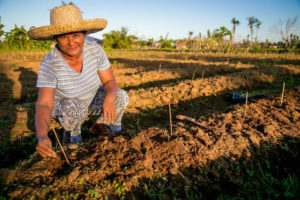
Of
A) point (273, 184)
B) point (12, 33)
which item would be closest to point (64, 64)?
point (273, 184)

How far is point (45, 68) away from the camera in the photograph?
6.39 ft

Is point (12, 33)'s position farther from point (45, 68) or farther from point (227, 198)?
point (227, 198)

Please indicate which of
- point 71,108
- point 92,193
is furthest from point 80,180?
point 71,108

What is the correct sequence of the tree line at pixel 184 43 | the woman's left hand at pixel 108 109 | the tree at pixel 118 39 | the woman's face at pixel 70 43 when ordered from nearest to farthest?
the woman's face at pixel 70 43, the woman's left hand at pixel 108 109, the tree line at pixel 184 43, the tree at pixel 118 39

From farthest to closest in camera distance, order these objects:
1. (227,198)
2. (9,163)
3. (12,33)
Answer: (12,33) < (9,163) < (227,198)

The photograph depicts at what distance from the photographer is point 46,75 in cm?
193

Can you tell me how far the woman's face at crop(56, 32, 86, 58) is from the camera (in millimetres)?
1872

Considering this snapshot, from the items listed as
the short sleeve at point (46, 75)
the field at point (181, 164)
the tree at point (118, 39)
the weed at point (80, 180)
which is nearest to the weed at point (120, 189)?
the field at point (181, 164)

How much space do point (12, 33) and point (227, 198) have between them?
21.1 metres

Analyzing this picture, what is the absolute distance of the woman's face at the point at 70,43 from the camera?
1.87 m

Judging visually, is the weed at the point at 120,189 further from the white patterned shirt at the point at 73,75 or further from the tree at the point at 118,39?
the tree at the point at 118,39

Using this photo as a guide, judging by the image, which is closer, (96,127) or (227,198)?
(227,198)

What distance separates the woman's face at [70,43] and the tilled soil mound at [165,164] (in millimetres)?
1039

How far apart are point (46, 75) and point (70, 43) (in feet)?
1.47
